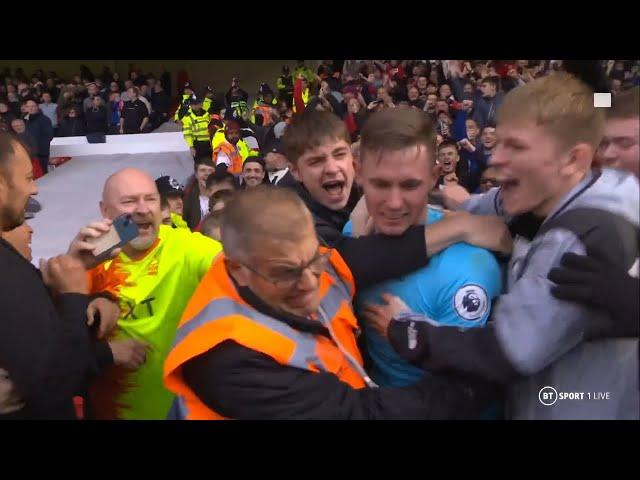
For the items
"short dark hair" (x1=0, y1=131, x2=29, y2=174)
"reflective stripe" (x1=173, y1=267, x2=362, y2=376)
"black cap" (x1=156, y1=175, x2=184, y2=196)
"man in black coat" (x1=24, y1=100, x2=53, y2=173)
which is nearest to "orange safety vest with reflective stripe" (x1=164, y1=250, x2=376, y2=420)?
"reflective stripe" (x1=173, y1=267, x2=362, y2=376)

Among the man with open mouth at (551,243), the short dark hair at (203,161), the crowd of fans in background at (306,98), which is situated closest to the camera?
the man with open mouth at (551,243)

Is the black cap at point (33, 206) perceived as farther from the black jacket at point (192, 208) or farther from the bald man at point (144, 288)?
the black jacket at point (192, 208)

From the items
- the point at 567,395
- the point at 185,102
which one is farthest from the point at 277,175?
the point at 567,395

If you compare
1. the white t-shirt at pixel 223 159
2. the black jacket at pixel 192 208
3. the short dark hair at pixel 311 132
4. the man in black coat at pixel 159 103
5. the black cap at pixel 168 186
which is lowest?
the black jacket at pixel 192 208

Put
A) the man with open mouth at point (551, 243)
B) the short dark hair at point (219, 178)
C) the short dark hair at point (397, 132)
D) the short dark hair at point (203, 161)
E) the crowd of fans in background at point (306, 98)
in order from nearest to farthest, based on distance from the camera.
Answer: the man with open mouth at point (551, 243)
the short dark hair at point (397, 132)
the crowd of fans in background at point (306, 98)
the short dark hair at point (219, 178)
the short dark hair at point (203, 161)

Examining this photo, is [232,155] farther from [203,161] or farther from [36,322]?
[36,322]

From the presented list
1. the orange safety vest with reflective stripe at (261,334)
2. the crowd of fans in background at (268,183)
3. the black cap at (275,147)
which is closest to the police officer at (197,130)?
the crowd of fans in background at (268,183)

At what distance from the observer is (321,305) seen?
89 cm

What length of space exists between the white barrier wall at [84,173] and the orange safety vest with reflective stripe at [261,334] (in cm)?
32

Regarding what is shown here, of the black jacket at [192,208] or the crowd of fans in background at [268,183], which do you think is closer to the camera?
the crowd of fans in background at [268,183]

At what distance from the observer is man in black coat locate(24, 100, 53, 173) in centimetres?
115

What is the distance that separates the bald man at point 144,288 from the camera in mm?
1021

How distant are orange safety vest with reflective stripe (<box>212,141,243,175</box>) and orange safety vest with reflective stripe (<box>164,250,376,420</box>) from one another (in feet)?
0.94

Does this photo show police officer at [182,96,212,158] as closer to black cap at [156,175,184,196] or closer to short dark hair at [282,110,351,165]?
black cap at [156,175,184,196]
